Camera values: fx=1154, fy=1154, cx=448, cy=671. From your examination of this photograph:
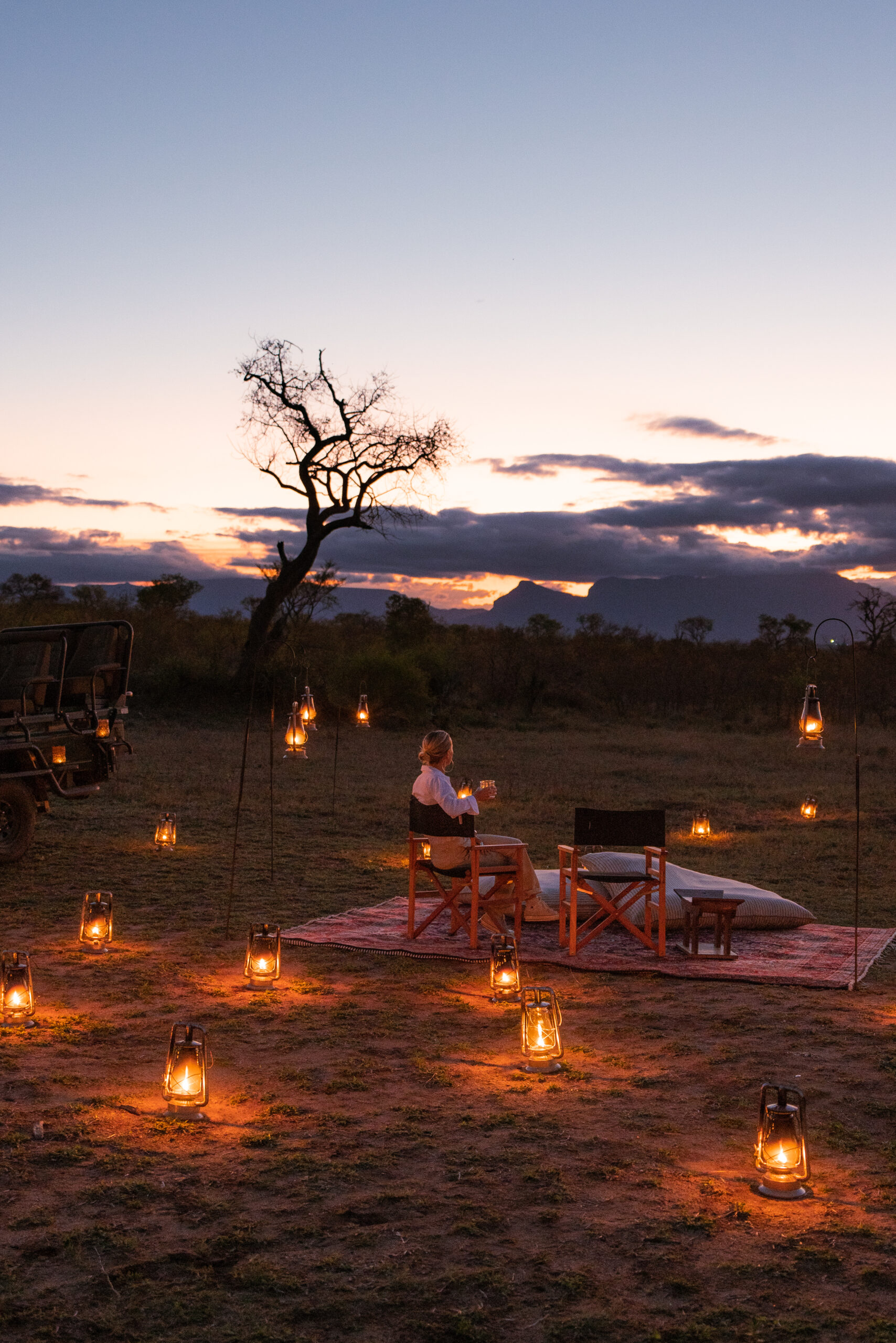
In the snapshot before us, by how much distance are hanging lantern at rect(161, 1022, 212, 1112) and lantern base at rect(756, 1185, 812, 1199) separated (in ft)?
6.44

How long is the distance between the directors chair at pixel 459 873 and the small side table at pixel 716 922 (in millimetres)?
974

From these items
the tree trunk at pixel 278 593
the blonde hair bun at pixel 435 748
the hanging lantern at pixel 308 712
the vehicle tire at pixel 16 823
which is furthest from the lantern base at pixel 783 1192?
the tree trunk at pixel 278 593

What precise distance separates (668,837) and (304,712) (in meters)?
4.64

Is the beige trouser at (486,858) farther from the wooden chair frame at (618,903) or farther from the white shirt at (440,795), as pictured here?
the wooden chair frame at (618,903)

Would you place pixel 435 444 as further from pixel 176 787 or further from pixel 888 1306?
pixel 888 1306

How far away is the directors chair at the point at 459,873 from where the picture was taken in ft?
21.5

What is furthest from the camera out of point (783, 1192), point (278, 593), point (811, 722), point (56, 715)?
point (278, 593)

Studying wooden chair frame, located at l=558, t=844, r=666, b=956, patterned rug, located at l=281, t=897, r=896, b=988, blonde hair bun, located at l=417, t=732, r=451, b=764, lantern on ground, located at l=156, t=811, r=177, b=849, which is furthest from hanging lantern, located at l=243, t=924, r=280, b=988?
lantern on ground, located at l=156, t=811, r=177, b=849

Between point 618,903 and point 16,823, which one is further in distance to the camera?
point 16,823

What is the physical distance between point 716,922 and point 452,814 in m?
1.78

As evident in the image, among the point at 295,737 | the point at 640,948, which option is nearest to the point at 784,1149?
the point at 640,948

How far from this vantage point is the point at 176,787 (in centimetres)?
1391

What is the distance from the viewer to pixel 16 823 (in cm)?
905

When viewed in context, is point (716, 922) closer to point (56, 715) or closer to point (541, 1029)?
point (541, 1029)
